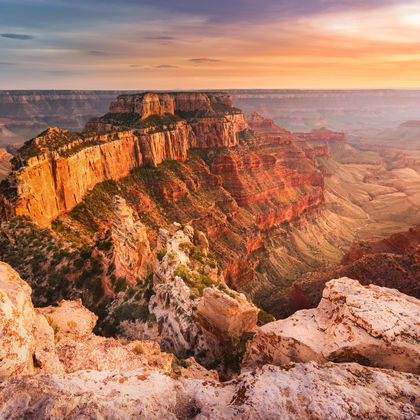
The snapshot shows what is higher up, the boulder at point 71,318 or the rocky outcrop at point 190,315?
the boulder at point 71,318

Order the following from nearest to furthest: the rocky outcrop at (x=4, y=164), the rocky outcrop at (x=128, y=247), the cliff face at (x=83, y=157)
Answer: the rocky outcrop at (x=128, y=247), the cliff face at (x=83, y=157), the rocky outcrop at (x=4, y=164)

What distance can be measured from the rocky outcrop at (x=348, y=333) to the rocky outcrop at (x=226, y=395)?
1.61 meters

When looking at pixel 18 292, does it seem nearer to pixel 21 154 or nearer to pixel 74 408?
pixel 74 408

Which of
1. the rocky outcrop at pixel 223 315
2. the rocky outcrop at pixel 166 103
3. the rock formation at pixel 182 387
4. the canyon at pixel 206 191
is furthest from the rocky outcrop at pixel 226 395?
the rocky outcrop at pixel 166 103

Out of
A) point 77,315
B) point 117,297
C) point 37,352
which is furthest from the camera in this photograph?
point 117,297

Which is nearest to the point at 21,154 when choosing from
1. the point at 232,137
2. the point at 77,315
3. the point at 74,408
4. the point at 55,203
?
the point at 55,203

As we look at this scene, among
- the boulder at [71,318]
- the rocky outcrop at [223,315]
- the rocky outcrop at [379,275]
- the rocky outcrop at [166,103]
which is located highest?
the rocky outcrop at [166,103]

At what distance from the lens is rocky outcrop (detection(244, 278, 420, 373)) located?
12945mm

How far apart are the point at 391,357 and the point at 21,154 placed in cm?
4922

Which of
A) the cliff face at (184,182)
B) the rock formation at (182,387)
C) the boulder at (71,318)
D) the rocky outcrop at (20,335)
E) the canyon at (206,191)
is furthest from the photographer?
the canyon at (206,191)

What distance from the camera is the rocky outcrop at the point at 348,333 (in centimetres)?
1295

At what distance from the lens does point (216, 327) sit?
22828mm

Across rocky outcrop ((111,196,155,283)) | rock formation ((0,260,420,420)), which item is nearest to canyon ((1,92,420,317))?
rocky outcrop ((111,196,155,283))

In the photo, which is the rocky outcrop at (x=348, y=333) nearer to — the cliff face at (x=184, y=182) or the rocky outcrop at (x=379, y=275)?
the cliff face at (x=184, y=182)
